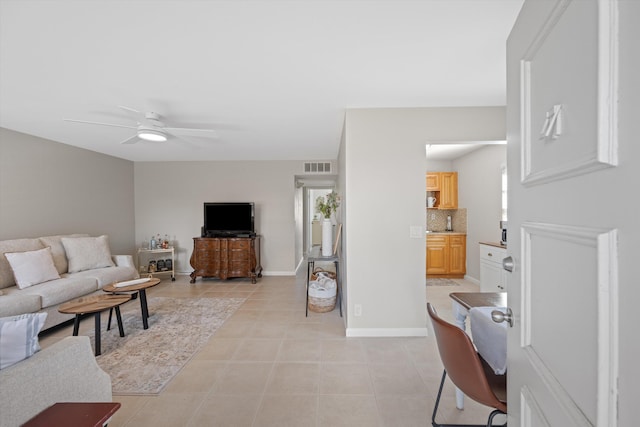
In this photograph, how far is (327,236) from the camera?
3398 millimetres

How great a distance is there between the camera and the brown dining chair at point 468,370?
3.96ft

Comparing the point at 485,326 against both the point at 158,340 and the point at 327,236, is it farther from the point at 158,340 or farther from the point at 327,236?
the point at 158,340

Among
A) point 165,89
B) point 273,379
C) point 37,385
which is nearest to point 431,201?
point 273,379

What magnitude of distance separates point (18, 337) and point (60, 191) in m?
4.01

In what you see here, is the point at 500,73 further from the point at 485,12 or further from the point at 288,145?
the point at 288,145

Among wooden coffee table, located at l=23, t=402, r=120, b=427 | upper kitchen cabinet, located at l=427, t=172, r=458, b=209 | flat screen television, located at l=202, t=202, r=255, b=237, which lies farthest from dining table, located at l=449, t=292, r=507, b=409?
flat screen television, located at l=202, t=202, r=255, b=237

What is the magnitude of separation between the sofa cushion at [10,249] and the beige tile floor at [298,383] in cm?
80

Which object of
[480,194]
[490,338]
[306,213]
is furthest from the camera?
[306,213]

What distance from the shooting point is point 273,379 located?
82.1 inches

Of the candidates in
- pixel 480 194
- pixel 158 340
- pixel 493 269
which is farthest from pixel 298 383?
pixel 480 194

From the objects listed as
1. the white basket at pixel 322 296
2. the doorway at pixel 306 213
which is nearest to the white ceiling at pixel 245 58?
the white basket at pixel 322 296

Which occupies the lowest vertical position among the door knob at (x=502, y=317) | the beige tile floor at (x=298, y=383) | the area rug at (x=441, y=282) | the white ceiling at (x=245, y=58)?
the beige tile floor at (x=298, y=383)

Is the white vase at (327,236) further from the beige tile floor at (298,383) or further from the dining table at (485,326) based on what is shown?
the dining table at (485,326)

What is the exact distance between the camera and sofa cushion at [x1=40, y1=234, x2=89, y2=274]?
11.3 feet
